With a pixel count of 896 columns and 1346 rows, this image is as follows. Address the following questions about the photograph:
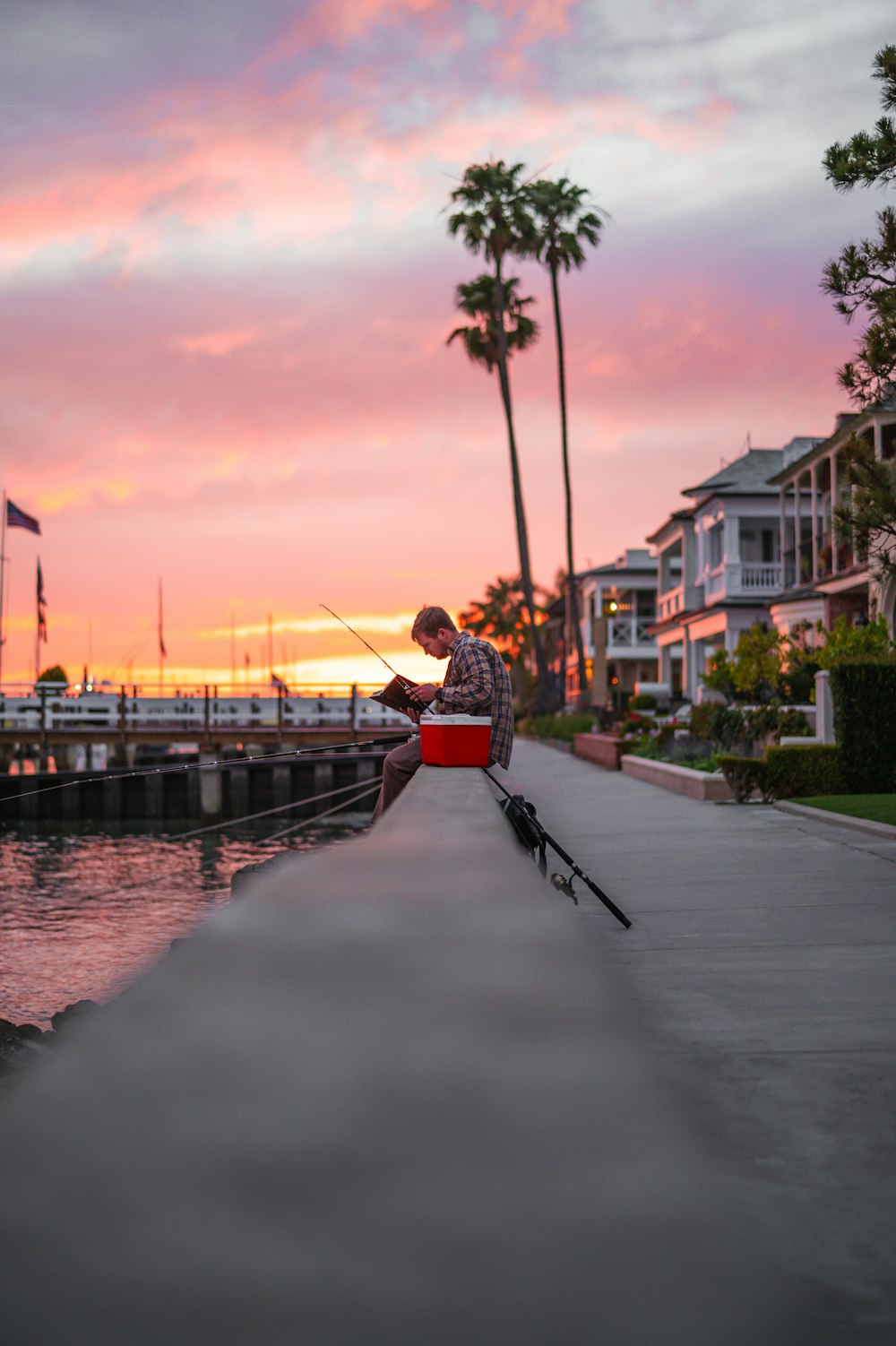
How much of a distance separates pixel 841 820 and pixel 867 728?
3452mm

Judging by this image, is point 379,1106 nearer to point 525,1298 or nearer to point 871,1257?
point 525,1298

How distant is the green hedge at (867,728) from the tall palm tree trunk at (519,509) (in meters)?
29.7

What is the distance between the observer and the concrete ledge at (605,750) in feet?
77.7

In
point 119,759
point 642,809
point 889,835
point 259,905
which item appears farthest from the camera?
point 119,759

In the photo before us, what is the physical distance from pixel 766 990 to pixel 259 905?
2.11m

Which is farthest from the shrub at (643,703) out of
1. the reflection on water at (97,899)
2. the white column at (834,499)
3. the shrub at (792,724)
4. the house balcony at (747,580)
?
the shrub at (792,724)

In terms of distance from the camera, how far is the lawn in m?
10.7

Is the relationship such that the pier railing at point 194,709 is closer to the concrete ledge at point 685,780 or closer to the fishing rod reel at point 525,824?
the concrete ledge at point 685,780

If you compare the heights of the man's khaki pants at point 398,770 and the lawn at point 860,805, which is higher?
the man's khaki pants at point 398,770

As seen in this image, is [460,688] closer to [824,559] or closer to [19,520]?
[824,559]

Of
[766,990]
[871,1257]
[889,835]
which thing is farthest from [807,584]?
[871,1257]

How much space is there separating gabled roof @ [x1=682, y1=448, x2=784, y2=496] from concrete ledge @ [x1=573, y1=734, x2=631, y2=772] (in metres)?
12.5

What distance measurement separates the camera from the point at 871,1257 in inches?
84.7

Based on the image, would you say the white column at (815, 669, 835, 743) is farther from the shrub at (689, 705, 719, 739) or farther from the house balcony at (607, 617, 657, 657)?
the house balcony at (607, 617, 657, 657)
